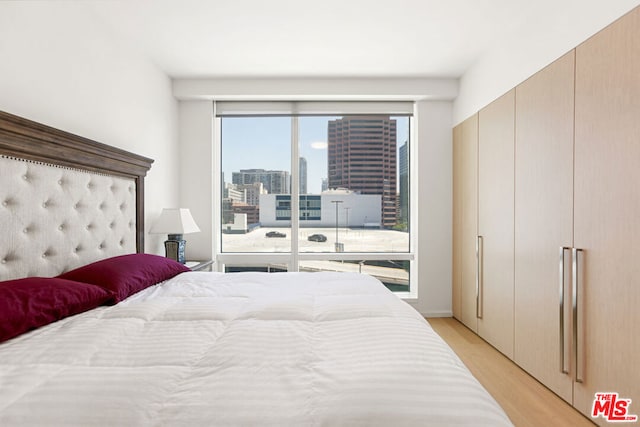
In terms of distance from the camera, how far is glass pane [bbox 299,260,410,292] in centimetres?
388

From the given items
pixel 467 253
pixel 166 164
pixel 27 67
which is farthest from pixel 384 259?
pixel 27 67

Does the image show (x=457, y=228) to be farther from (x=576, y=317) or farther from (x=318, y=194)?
(x=576, y=317)

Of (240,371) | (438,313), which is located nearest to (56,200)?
(240,371)

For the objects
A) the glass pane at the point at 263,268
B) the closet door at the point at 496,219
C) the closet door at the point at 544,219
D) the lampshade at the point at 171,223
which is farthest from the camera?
the glass pane at the point at 263,268

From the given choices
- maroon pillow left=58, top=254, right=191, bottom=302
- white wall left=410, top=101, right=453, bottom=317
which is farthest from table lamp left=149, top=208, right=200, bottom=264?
white wall left=410, top=101, right=453, bottom=317

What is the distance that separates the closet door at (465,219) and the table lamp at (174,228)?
2614 millimetres

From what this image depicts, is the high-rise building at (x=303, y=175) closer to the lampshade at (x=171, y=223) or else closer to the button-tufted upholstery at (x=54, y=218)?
the lampshade at (x=171, y=223)

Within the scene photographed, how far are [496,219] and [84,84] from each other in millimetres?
3157

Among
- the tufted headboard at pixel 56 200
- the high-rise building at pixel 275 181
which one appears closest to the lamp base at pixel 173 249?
the tufted headboard at pixel 56 200

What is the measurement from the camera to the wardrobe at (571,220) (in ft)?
5.25

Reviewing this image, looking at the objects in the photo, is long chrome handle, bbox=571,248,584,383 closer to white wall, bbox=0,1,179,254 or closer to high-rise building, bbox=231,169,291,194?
high-rise building, bbox=231,169,291,194

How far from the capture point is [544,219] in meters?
2.18

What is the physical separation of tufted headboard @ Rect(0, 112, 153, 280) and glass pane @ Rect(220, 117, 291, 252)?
1381 mm

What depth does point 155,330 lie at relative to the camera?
1224mm
